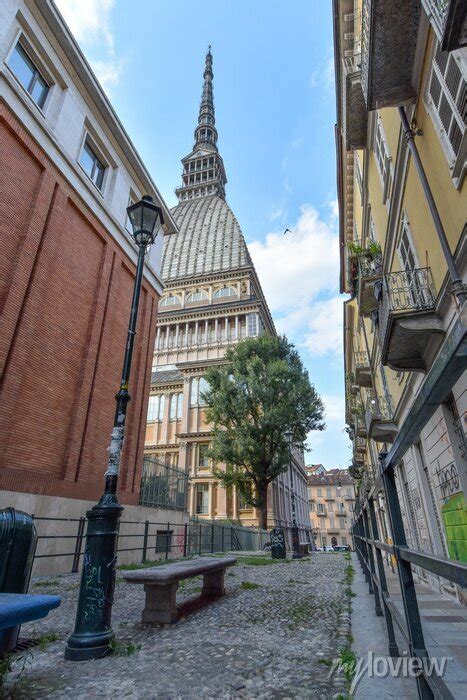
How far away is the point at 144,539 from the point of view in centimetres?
1290

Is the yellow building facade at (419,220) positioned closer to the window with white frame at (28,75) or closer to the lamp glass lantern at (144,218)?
the lamp glass lantern at (144,218)

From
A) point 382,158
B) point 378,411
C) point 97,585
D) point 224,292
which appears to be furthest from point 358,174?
point 224,292

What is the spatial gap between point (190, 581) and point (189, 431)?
92.3ft

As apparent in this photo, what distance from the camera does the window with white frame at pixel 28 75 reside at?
39.2 ft

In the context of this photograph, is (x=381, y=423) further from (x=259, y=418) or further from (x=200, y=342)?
(x=200, y=342)

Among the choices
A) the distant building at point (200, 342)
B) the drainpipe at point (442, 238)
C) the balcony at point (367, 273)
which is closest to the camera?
the drainpipe at point (442, 238)

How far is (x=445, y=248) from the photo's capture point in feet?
18.0

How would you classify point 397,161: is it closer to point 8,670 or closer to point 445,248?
point 445,248

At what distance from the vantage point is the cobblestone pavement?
2.88 metres

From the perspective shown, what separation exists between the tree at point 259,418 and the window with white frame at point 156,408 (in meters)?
12.5

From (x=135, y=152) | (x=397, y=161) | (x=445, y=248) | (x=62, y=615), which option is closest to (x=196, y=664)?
(x=62, y=615)

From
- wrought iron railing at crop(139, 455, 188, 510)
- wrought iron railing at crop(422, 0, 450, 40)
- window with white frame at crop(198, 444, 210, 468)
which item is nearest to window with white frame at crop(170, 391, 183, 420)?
window with white frame at crop(198, 444, 210, 468)

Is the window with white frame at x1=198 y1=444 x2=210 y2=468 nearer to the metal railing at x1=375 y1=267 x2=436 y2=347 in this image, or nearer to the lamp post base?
the metal railing at x1=375 y1=267 x2=436 y2=347

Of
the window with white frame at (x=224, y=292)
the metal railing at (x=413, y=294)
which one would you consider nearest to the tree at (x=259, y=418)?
the metal railing at (x=413, y=294)
